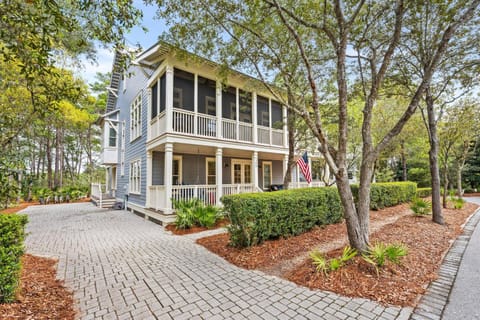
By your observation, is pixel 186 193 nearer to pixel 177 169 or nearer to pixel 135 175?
pixel 177 169

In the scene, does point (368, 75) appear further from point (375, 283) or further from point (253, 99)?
point (375, 283)

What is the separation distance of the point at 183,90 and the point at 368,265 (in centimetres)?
967

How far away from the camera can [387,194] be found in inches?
414

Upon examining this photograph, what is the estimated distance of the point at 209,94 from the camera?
10672mm

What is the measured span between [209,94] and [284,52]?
5.06 m

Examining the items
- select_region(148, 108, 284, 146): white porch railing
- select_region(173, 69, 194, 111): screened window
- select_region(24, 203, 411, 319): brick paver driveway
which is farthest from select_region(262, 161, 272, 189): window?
select_region(24, 203, 411, 319): brick paver driveway

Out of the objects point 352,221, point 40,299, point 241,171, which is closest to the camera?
point 40,299

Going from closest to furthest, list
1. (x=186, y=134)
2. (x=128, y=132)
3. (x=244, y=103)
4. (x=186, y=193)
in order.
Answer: (x=186, y=134)
(x=186, y=193)
(x=244, y=103)
(x=128, y=132)

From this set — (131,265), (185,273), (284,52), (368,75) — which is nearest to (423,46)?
(368,75)

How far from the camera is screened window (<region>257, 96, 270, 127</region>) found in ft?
41.5

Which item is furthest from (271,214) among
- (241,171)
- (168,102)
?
(241,171)

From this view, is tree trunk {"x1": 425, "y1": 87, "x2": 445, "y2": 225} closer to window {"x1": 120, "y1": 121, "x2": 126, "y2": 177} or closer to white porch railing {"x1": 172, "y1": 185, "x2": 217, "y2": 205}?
white porch railing {"x1": 172, "y1": 185, "x2": 217, "y2": 205}

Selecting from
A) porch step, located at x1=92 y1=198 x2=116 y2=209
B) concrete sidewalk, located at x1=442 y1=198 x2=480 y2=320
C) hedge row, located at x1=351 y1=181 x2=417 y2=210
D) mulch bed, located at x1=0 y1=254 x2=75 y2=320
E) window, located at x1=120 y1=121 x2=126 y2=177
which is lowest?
porch step, located at x1=92 y1=198 x2=116 y2=209

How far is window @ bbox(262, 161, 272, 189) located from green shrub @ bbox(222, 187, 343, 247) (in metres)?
7.53
